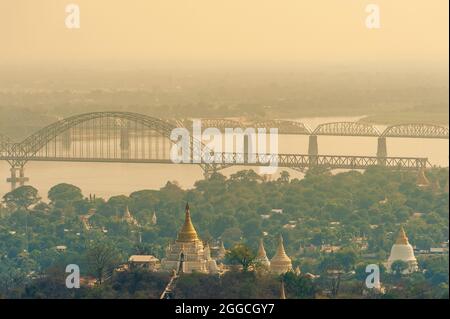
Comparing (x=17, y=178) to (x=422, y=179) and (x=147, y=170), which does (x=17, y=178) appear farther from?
(x=422, y=179)

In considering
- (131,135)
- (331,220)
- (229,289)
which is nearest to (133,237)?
(331,220)

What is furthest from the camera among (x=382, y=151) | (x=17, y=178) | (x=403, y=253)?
(x=382, y=151)

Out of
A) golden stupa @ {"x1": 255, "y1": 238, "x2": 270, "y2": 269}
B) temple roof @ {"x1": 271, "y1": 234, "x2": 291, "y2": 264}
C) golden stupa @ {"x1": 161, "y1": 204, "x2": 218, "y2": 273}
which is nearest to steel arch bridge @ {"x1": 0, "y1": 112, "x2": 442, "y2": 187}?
golden stupa @ {"x1": 255, "y1": 238, "x2": 270, "y2": 269}

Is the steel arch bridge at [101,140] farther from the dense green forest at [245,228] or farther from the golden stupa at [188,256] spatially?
the golden stupa at [188,256]

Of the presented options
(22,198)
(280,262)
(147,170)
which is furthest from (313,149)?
(280,262)

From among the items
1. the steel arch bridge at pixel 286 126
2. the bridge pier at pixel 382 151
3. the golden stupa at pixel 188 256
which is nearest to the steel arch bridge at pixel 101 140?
the steel arch bridge at pixel 286 126
